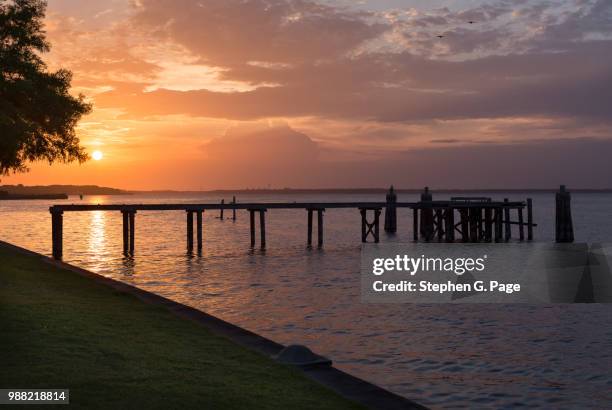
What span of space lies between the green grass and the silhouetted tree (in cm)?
1410

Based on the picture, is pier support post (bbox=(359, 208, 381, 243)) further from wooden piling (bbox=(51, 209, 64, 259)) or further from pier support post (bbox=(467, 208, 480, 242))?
wooden piling (bbox=(51, 209, 64, 259))

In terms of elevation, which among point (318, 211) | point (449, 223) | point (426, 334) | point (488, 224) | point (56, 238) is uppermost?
point (318, 211)

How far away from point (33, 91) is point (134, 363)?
21.0 meters

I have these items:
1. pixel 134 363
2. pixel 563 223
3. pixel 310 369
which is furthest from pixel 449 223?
pixel 134 363

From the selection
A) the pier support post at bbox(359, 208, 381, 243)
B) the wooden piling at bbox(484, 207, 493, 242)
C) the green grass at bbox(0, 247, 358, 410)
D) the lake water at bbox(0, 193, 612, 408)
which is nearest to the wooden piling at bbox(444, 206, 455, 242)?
the wooden piling at bbox(484, 207, 493, 242)

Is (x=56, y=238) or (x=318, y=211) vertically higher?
(x=318, y=211)

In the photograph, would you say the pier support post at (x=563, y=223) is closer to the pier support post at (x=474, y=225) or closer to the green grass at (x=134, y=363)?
the pier support post at (x=474, y=225)

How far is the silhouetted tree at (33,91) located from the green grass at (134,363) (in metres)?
14.1

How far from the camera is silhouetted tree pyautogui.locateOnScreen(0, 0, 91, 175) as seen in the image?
27.3 meters

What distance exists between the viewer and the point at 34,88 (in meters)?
27.8

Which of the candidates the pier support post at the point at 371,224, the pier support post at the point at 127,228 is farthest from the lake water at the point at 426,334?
the pier support post at the point at 371,224

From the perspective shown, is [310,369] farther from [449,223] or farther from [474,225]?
[474,225]

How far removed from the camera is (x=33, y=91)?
2769 cm

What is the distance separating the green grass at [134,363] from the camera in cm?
891
